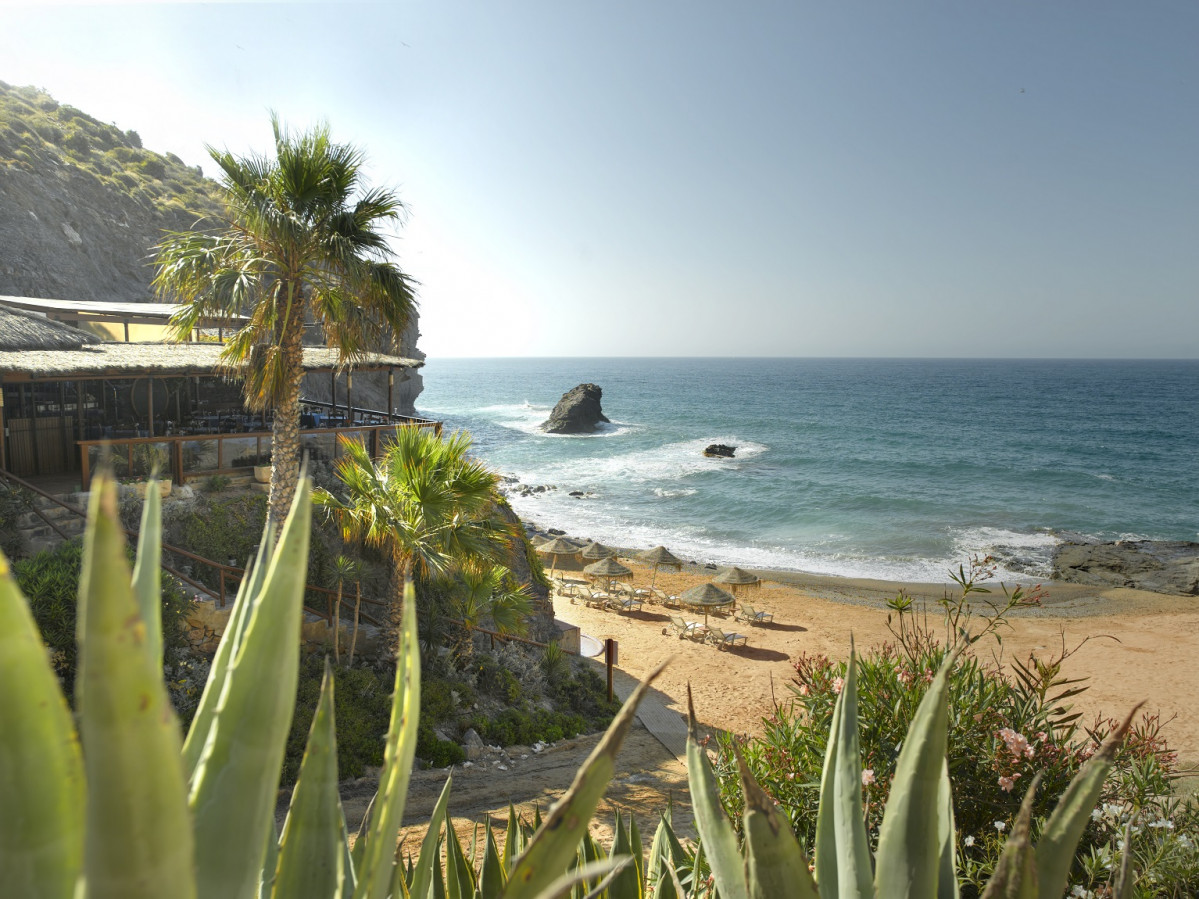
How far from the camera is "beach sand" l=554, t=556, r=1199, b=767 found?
14.8 m

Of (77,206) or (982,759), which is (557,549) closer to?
(982,759)

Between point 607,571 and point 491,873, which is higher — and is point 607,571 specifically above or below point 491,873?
below

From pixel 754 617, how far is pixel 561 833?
68.3 ft

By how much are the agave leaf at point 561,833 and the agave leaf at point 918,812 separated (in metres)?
0.68

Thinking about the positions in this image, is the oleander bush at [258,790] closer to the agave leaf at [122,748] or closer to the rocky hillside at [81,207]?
the agave leaf at [122,748]

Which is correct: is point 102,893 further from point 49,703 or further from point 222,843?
point 222,843

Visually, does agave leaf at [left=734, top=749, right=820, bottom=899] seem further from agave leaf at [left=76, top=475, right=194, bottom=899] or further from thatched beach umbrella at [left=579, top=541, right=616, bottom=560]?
thatched beach umbrella at [left=579, top=541, right=616, bottom=560]

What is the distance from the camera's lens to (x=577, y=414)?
233 ft

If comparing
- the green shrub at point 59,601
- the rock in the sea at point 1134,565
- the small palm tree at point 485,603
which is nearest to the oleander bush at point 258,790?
the green shrub at point 59,601

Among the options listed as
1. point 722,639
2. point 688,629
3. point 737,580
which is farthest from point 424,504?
point 737,580

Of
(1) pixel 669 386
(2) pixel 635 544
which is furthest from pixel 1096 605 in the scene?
(1) pixel 669 386

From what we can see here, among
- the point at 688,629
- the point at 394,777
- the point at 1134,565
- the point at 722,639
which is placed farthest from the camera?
the point at 1134,565

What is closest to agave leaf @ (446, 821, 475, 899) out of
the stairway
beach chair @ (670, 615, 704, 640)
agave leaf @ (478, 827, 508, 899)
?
agave leaf @ (478, 827, 508, 899)

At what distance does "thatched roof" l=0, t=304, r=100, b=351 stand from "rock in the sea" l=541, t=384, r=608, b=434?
57.7m
